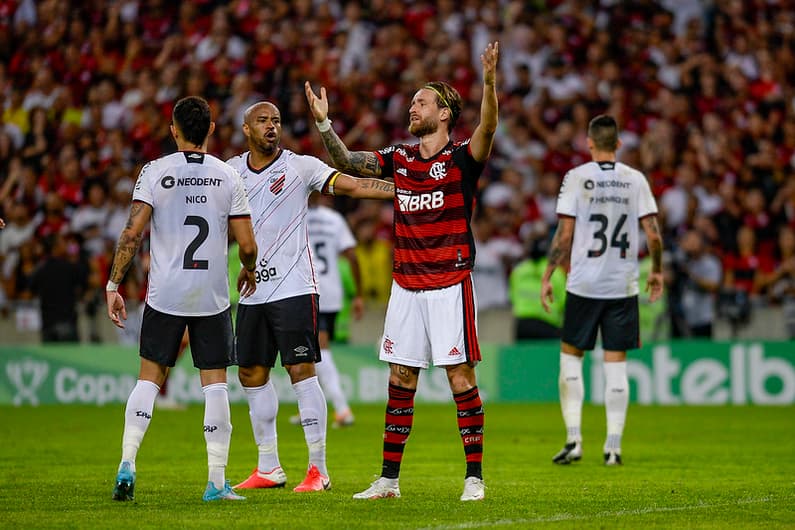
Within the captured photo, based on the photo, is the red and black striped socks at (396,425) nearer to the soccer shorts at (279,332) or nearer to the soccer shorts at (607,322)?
the soccer shorts at (279,332)

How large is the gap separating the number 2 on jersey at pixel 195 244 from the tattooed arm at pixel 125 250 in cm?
27

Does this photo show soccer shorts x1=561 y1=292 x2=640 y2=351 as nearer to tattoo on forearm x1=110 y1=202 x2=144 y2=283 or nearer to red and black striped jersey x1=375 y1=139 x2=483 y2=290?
red and black striped jersey x1=375 y1=139 x2=483 y2=290

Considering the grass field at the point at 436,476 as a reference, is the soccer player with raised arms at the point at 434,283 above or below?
above

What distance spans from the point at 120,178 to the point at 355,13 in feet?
16.4

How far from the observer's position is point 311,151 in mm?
21062

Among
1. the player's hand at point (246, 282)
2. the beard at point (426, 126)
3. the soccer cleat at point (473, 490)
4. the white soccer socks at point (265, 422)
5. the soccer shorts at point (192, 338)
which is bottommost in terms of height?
the soccer cleat at point (473, 490)

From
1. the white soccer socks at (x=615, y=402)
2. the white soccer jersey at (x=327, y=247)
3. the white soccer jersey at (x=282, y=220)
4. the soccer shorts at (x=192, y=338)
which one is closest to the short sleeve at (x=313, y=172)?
the white soccer jersey at (x=282, y=220)

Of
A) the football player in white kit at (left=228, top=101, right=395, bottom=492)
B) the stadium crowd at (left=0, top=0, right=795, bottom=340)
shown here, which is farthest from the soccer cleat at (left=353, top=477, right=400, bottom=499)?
the stadium crowd at (left=0, top=0, right=795, bottom=340)

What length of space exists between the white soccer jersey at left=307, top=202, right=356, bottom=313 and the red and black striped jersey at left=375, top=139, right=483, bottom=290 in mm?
6459

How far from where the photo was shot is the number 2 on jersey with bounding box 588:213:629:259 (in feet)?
36.7

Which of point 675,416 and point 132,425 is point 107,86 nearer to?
point 675,416

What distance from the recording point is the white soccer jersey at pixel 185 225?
26.3 feet

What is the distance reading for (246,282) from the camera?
8.55 meters

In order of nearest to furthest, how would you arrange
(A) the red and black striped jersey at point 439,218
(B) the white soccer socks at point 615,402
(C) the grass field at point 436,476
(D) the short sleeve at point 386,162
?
(C) the grass field at point 436,476 < (A) the red and black striped jersey at point 439,218 < (D) the short sleeve at point 386,162 < (B) the white soccer socks at point 615,402
